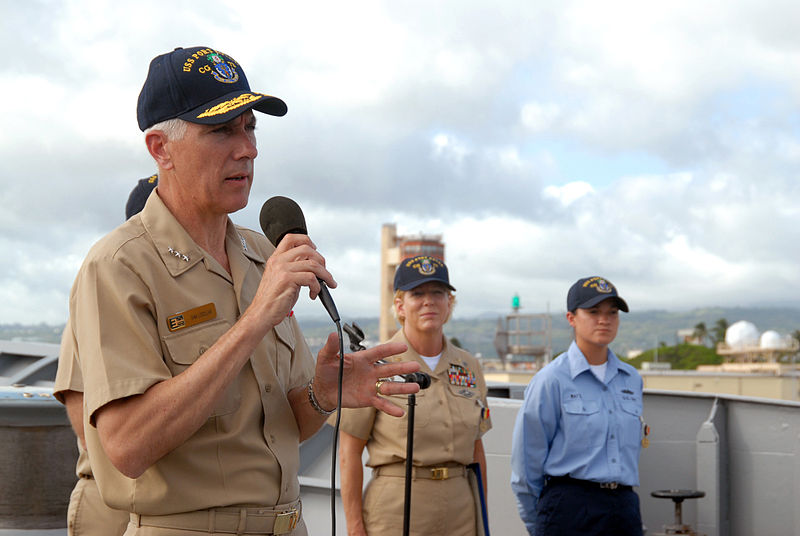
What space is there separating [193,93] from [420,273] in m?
2.72

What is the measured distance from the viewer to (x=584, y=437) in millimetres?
4809

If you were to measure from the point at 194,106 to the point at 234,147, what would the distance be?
13 centimetres

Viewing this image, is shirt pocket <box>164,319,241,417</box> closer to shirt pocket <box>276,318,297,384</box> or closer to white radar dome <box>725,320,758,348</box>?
shirt pocket <box>276,318,297,384</box>

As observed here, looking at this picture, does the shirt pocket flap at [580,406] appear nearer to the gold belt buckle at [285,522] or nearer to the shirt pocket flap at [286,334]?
the shirt pocket flap at [286,334]

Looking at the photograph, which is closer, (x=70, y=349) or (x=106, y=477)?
(x=106, y=477)

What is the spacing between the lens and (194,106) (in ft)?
6.52

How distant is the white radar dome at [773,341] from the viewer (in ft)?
238

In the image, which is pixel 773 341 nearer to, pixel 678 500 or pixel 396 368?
pixel 678 500

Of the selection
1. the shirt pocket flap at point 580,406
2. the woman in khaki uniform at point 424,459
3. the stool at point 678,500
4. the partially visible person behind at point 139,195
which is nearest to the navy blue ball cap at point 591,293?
the shirt pocket flap at point 580,406

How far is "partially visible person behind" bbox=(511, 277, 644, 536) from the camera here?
4.69 metres

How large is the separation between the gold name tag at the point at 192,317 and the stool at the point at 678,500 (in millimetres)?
4387

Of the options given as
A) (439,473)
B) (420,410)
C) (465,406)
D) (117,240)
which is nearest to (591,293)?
(465,406)

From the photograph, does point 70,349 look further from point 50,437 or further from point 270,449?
point 50,437

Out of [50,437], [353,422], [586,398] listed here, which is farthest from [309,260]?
[586,398]
